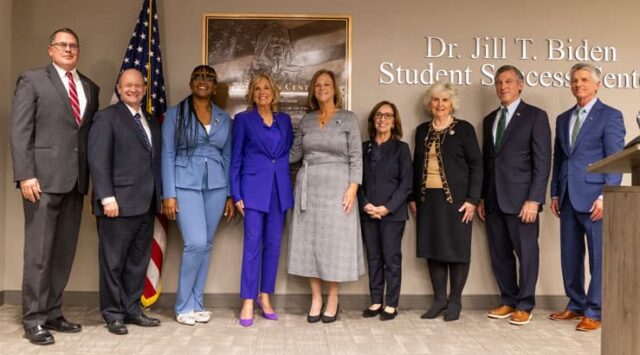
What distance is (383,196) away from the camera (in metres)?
4.25

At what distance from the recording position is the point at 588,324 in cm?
393

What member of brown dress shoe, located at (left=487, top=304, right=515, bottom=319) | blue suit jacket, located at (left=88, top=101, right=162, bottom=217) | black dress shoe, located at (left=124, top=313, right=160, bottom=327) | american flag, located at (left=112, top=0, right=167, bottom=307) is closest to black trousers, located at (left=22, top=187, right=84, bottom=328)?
blue suit jacket, located at (left=88, top=101, right=162, bottom=217)

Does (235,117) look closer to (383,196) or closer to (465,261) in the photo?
(383,196)

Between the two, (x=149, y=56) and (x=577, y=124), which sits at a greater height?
(x=149, y=56)

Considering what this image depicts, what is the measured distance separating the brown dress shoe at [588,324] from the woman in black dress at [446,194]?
0.80 meters

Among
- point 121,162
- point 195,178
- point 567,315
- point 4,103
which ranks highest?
point 4,103

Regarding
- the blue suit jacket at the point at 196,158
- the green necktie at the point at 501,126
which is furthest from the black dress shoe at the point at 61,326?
the green necktie at the point at 501,126

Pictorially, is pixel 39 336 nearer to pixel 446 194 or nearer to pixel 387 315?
pixel 387 315

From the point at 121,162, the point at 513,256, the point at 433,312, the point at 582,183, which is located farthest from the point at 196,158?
the point at 582,183

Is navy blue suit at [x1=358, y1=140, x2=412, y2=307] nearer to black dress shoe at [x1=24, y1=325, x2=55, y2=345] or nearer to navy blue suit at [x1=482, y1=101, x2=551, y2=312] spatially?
navy blue suit at [x1=482, y1=101, x2=551, y2=312]

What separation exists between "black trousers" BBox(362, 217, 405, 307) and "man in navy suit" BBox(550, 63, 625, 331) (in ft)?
3.83

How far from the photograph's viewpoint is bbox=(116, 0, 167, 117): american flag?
4309mm

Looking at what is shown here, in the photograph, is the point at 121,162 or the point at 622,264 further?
the point at 121,162

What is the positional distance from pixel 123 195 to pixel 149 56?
1.13 meters
